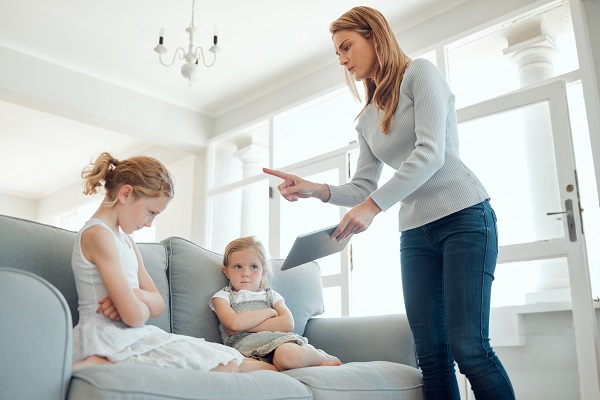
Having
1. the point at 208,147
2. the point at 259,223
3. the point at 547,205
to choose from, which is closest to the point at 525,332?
the point at 547,205

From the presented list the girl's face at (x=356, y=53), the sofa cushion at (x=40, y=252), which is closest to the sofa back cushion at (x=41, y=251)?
the sofa cushion at (x=40, y=252)

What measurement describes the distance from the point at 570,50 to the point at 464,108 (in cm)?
68

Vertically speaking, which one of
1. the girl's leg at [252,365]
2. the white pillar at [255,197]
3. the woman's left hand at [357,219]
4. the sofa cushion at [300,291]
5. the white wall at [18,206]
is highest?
the white wall at [18,206]

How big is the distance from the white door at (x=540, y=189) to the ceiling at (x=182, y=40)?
3.26 ft

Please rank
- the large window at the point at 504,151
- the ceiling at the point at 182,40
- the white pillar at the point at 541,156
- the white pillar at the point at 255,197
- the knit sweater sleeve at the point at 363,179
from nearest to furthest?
the knit sweater sleeve at the point at 363,179
the white pillar at the point at 541,156
the large window at the point at 504,151
the ceiling at the point at 182,40
the white pillar at the point at 255,197

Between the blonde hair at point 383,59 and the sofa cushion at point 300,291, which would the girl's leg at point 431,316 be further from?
the sofa cushion at point 300,291

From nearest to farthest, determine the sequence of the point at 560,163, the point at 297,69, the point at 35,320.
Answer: the point at 35,320
the point at 560,163
the point at 297,69

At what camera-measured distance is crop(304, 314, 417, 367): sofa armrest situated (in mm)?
1797

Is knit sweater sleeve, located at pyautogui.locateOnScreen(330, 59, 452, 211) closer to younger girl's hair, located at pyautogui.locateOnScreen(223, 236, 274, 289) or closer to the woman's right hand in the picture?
the woman's right hand

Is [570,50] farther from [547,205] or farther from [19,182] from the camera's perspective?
[19,182]

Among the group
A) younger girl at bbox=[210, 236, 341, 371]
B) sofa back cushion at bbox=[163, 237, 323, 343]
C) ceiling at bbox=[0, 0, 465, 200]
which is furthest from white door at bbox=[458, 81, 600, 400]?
younger girl at bbox=[210, 236, 341, 371]

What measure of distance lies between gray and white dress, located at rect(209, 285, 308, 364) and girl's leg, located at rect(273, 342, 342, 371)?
1.5 inches

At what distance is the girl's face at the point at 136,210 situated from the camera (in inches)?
61.8

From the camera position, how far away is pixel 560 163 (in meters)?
3.05
